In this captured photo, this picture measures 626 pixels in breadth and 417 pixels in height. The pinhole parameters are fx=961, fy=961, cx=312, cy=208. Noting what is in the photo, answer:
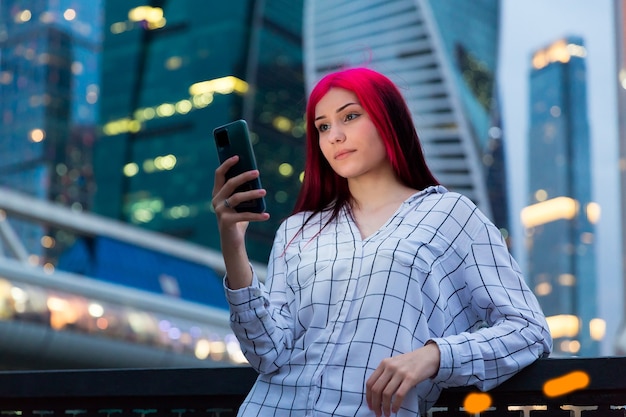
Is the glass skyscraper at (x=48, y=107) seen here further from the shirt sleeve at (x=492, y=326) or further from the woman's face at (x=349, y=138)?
the shirt sleeve at (x=492, y=326)

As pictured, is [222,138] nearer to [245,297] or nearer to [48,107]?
[245,297]

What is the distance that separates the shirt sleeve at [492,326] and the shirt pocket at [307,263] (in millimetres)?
376

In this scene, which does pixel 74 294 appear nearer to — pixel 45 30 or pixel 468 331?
pixel 468 331

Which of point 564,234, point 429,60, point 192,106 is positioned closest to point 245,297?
point 429,60

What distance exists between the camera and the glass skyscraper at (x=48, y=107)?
4648 inches

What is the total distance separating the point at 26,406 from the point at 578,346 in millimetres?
163499

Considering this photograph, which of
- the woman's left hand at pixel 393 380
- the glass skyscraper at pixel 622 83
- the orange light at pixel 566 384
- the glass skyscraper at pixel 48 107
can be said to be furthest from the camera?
the glass skyscraper at pixel 48 107

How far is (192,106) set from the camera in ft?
311

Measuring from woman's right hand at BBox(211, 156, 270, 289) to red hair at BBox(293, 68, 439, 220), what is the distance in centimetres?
43

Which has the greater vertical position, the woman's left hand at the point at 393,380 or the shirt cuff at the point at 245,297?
the shirt cuff at the point at 245,297

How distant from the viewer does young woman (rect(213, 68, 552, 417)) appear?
2436 mm

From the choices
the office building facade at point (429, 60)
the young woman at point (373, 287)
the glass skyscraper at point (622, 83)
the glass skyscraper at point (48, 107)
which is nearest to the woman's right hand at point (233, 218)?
the young woman at point (373, 287)

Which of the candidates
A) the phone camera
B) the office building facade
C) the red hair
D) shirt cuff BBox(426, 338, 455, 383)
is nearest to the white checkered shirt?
shirt cuff BBox(426, 338, 455, 383)

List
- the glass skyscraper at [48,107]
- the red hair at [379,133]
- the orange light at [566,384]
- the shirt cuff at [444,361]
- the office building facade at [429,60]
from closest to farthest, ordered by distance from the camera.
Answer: the shirt cuff at [444,361]
the orange light at [566,384]
the red hair at [379,133]
the office building facade at [429,60]
the glass skyscraper at [48,107]
